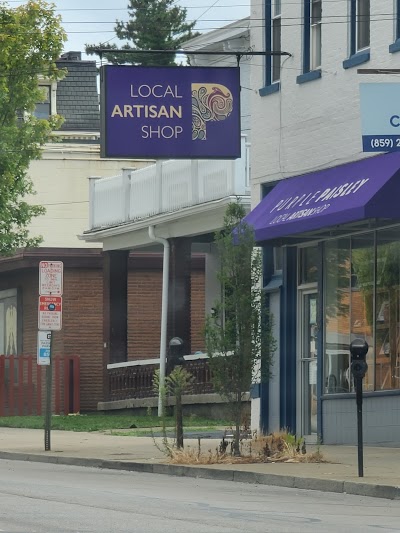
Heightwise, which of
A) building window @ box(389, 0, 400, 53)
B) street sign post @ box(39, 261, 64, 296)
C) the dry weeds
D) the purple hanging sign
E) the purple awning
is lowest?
the dry weeds

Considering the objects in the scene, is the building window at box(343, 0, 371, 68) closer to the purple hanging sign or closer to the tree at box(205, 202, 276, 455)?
the purple hanging sign

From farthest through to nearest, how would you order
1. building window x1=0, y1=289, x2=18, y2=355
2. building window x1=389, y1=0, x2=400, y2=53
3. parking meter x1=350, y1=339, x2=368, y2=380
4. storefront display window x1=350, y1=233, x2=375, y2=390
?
building window x1=0, y1=289, x2=18, y2=355 → storefront display window x1=350, y1=233, x2=375, y2=390 → building window x1=389, y1=0, x2=400, y2=53 → parking meter x1=350, y1=339, x2=368, y2=380

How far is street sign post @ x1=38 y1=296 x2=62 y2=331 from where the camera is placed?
23219 millimetres

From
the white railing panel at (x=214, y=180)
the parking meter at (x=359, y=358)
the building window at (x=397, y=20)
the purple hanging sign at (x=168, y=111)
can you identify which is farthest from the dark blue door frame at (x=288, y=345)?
the parking meter at (x=359, y=358)

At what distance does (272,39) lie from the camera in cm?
2580

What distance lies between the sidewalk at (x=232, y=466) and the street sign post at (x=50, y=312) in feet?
6.19

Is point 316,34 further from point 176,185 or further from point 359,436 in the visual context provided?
point 359,436

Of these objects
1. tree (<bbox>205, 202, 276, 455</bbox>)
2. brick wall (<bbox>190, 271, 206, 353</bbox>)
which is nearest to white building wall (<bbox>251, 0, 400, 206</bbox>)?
tree (<bbox>205, 202, 276, 455</bbox>)

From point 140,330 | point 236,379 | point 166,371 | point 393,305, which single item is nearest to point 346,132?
point 393,305

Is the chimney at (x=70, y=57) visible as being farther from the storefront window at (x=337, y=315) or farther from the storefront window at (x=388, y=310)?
the storefront window at (x=388, y=310)

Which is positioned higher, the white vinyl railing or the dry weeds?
the white vinyl railing

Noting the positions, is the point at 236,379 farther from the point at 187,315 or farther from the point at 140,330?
the point at 140,330

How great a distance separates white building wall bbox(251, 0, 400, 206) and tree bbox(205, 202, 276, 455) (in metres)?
3.28

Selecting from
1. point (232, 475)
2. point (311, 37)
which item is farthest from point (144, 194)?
point (232, 475)
